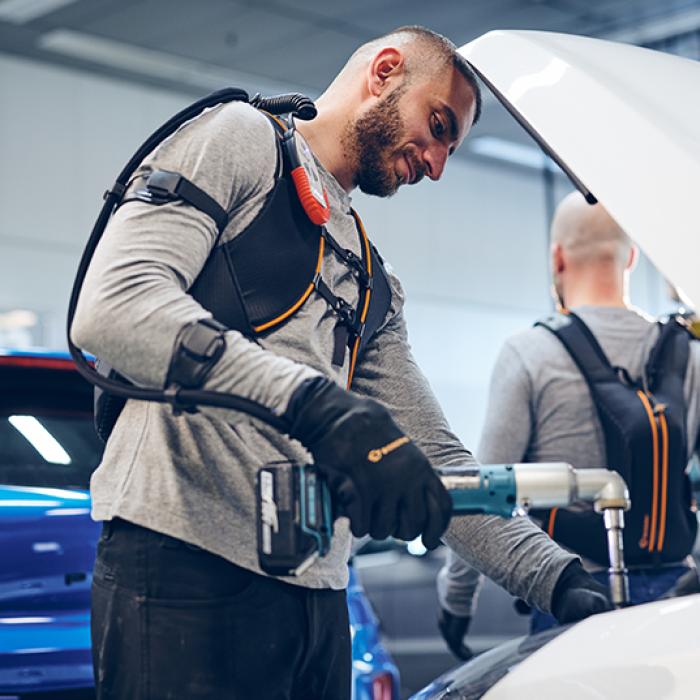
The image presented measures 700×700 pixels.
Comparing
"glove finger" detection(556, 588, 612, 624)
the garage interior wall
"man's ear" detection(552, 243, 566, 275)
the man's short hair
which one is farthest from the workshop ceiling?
"glove finger" detection(556, 588, 612, 624)

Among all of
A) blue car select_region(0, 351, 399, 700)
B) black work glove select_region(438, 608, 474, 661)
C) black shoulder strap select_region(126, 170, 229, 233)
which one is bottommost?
black work glove select_region(438, 608, 474, 661)

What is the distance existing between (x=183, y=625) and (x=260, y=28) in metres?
7.07

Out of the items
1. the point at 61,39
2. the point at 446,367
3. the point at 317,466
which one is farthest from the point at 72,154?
the point at 317,466

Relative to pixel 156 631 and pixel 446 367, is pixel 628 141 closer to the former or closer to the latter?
pixel 156 631

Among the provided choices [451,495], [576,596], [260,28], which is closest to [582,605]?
[576,596]

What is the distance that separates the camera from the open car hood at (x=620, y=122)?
141 centimetres

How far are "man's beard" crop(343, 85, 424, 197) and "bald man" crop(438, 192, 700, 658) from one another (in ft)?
3.16

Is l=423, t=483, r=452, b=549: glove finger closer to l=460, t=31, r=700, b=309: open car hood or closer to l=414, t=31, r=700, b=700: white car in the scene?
l=414, t=31, r=700, b=700: white car

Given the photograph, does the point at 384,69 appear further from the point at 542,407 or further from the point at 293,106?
the point at 542,407

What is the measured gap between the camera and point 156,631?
165 cm

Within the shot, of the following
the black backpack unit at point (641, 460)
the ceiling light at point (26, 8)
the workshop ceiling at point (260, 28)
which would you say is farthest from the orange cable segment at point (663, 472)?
the ceiling light at point (26, 8)

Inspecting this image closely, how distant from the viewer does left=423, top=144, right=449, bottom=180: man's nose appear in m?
2.03

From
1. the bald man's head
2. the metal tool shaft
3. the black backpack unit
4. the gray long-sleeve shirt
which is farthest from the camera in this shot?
the bald man's head

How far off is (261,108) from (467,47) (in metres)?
0.36
